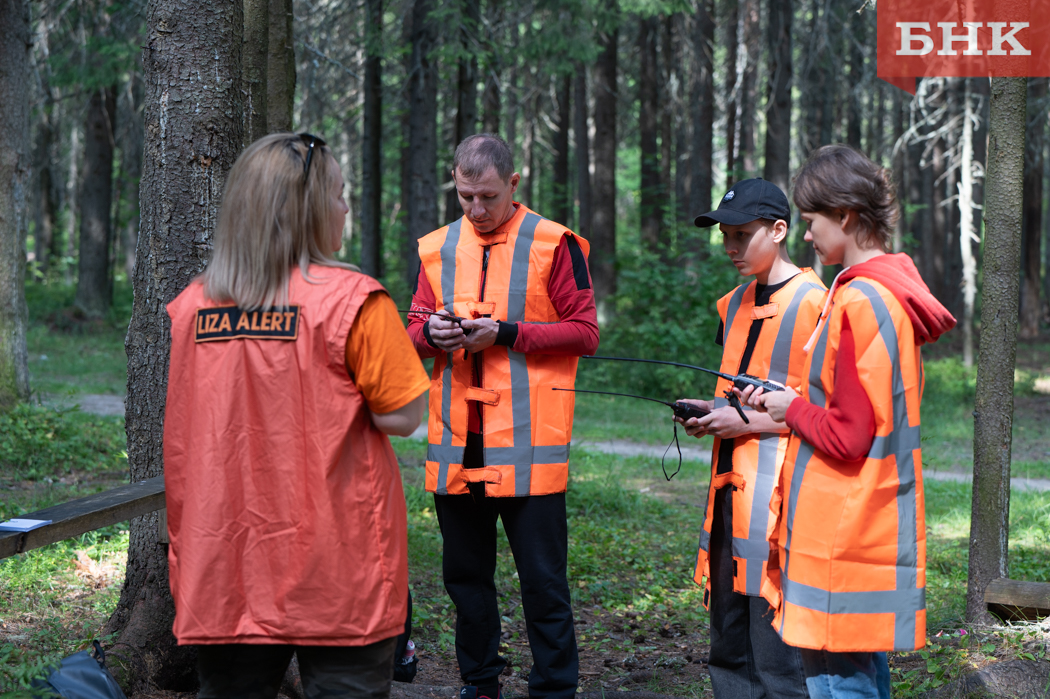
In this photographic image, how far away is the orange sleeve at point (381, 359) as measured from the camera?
212 cm

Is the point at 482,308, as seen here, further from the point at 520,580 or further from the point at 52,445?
the point at 52,445

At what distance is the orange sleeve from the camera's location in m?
2.12

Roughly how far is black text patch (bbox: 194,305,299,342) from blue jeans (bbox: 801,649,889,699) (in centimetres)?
179

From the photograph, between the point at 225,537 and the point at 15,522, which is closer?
the point at 225,537

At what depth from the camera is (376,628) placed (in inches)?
83.9

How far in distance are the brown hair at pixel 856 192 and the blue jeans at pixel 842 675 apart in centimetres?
122

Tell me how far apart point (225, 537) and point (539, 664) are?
1.68 metres

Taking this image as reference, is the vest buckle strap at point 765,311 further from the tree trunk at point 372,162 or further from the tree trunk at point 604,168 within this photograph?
the tree trunk at point 604,168

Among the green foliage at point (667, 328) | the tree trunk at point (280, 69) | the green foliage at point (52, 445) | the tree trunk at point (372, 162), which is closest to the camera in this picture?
Answer: the tree trunk at point (280, 69)

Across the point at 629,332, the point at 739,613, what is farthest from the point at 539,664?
the point at 629,332

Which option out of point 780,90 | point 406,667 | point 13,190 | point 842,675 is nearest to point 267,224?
point 842,675

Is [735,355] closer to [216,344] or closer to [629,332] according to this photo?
[216,344]

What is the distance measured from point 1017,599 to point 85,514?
3.84 m

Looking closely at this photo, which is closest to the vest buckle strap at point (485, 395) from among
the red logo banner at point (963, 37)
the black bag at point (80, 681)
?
the black bag at point (80, 681)
